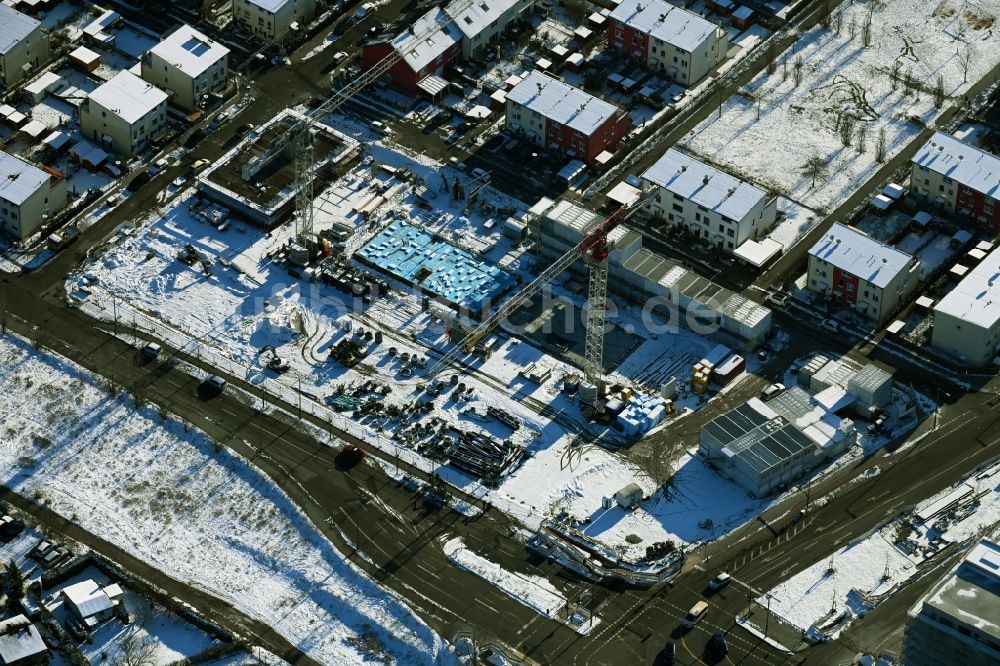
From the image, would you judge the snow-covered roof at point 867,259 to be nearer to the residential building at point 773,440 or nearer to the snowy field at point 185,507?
the residential building at point 773,440

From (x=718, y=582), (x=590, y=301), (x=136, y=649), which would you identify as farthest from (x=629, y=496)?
(x=136, y=649)

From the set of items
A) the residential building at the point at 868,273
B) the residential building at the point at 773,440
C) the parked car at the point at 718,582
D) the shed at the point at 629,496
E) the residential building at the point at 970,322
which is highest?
the residential building at the point at 868,273

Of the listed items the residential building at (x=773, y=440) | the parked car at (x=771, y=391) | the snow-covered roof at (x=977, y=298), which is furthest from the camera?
the snow-covered roof at (x=977, y=298)

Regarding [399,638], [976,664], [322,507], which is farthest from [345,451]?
[976,664]

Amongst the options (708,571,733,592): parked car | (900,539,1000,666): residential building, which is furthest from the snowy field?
(900,539,1000,666): residential building

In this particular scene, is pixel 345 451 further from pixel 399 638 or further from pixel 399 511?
pixel 399 638

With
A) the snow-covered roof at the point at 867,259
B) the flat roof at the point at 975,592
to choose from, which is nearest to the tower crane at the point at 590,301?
the snow-covered roof at the point at 867,259
